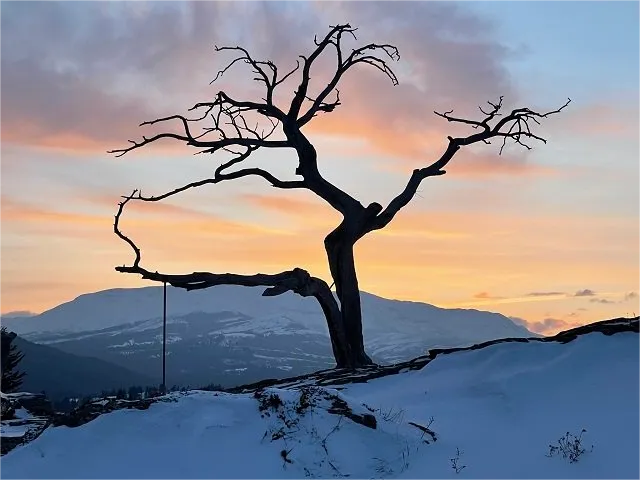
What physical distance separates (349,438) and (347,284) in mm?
10530

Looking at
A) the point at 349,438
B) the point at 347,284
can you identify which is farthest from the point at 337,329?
the point at 349,438

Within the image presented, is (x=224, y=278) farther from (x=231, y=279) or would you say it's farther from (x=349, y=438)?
(x=349, y=438)

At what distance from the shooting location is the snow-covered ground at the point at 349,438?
9172mm

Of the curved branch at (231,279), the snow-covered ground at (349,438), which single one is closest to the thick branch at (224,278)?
the curved branch at (231,279)

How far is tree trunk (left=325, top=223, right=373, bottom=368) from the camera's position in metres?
20.1

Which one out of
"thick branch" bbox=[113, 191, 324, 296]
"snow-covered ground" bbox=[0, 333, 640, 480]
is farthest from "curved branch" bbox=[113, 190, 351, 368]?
"snow-covered ground" bbox=[0, 333, 640, 480]

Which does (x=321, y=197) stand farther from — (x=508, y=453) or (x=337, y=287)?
(x=508, y=453)

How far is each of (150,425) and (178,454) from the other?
0.72 m

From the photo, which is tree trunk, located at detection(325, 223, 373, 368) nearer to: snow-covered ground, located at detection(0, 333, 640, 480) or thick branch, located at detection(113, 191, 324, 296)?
thick branch, located at detection(113, 191, 324, 296)

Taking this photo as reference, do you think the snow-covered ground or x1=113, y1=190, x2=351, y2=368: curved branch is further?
x1=113, y1=190, x2=351, y2=368: curved branch

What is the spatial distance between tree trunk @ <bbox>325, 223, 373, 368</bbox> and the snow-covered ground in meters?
8.00

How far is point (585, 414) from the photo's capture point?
10.8 m

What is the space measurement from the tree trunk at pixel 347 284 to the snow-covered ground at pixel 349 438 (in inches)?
315

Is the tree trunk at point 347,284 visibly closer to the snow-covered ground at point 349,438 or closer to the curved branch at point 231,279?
the curved branch at point 231,279
